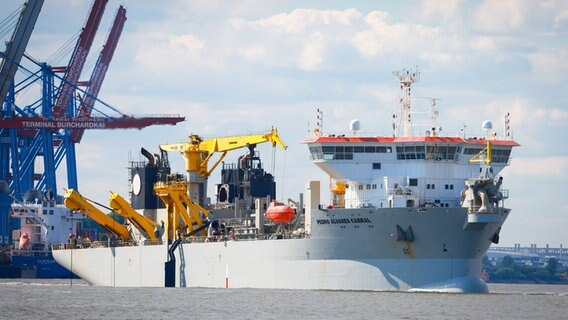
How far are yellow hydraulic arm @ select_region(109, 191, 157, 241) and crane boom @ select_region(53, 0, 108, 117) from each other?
50146mm

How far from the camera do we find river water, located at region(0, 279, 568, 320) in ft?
194

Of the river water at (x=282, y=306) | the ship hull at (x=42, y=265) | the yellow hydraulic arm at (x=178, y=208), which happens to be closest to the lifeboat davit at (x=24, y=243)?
the ship hull at (x=42, y=265)

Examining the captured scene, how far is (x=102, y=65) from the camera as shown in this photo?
14175cm

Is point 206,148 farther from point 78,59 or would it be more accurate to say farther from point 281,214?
point 78,59

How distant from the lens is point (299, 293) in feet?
227

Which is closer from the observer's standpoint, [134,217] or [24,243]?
[134,217]

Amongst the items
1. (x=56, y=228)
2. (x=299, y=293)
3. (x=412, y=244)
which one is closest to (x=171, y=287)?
(x=299, y=293)

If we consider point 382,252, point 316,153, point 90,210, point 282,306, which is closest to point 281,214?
point 316,153

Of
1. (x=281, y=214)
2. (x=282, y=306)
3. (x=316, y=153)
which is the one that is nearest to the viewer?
(x=282, y=306)

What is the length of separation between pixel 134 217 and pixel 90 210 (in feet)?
12.9

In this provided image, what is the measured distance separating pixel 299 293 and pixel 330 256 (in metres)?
2.29

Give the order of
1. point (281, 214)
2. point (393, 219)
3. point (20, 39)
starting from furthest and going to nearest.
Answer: point (20, 39)
point (281, 214)
point (393, 219)

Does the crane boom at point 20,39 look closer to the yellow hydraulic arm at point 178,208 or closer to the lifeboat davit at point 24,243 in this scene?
the lifeboat davit at point 24,243

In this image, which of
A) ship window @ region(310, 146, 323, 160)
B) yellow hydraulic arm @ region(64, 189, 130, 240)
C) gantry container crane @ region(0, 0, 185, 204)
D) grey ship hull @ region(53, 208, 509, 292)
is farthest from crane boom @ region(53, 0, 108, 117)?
ship window @ region(310, 146, 323, 160)
